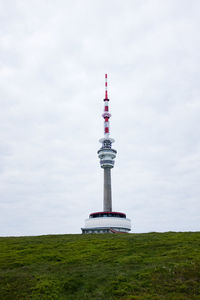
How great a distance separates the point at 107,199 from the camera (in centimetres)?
9050

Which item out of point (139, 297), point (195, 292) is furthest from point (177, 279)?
point (139, 297)

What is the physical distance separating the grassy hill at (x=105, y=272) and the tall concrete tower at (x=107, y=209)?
45.7 m

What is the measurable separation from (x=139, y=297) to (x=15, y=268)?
11.3 m

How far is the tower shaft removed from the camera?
8955cm

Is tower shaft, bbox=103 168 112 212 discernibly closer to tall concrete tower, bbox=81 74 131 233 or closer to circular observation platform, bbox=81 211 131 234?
tall concrete tower, bbox=81 74 131 233

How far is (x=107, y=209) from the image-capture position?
292 ft

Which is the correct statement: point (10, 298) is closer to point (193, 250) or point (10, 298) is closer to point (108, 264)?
point (108, 264)

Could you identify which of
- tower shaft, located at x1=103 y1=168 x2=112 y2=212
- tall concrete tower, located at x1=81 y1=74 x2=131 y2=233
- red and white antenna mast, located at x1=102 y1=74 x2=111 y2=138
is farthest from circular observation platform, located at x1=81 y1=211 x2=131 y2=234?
red and white antenna mast, located at x1=102 y1=74 x2=111 y2=138

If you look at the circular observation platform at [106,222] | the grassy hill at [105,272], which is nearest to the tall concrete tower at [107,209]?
the circular observation platform at [106,222]

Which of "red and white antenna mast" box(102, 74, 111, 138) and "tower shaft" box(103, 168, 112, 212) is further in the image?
"red and white antenna mast" box(102, 74, 111, 138)

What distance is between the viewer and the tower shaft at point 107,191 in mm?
89550

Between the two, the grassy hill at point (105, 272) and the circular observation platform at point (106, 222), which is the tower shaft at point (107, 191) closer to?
the circular observation platform at point (106, 222)

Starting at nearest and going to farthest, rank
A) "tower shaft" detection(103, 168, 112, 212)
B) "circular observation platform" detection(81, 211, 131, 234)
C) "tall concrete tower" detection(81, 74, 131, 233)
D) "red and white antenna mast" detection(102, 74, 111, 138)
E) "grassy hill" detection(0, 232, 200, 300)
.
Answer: "grassy hill" detection(0, 232, 200, 300) → "circular observation platform" detection(81, 211, 131, 234) → "tall concrete tower" detection(81, 74, 131, 233) → "tower shaft" detection(103, 168, 112, 212) → "red and white antenna mast" detection(102, 74, 111, 138)

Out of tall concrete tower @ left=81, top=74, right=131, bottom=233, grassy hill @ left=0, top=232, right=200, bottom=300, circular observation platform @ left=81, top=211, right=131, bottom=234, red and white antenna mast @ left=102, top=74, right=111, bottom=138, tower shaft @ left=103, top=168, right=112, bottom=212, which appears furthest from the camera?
red and white antenna mast @ left=102, top=74, right=111, bottom=138
